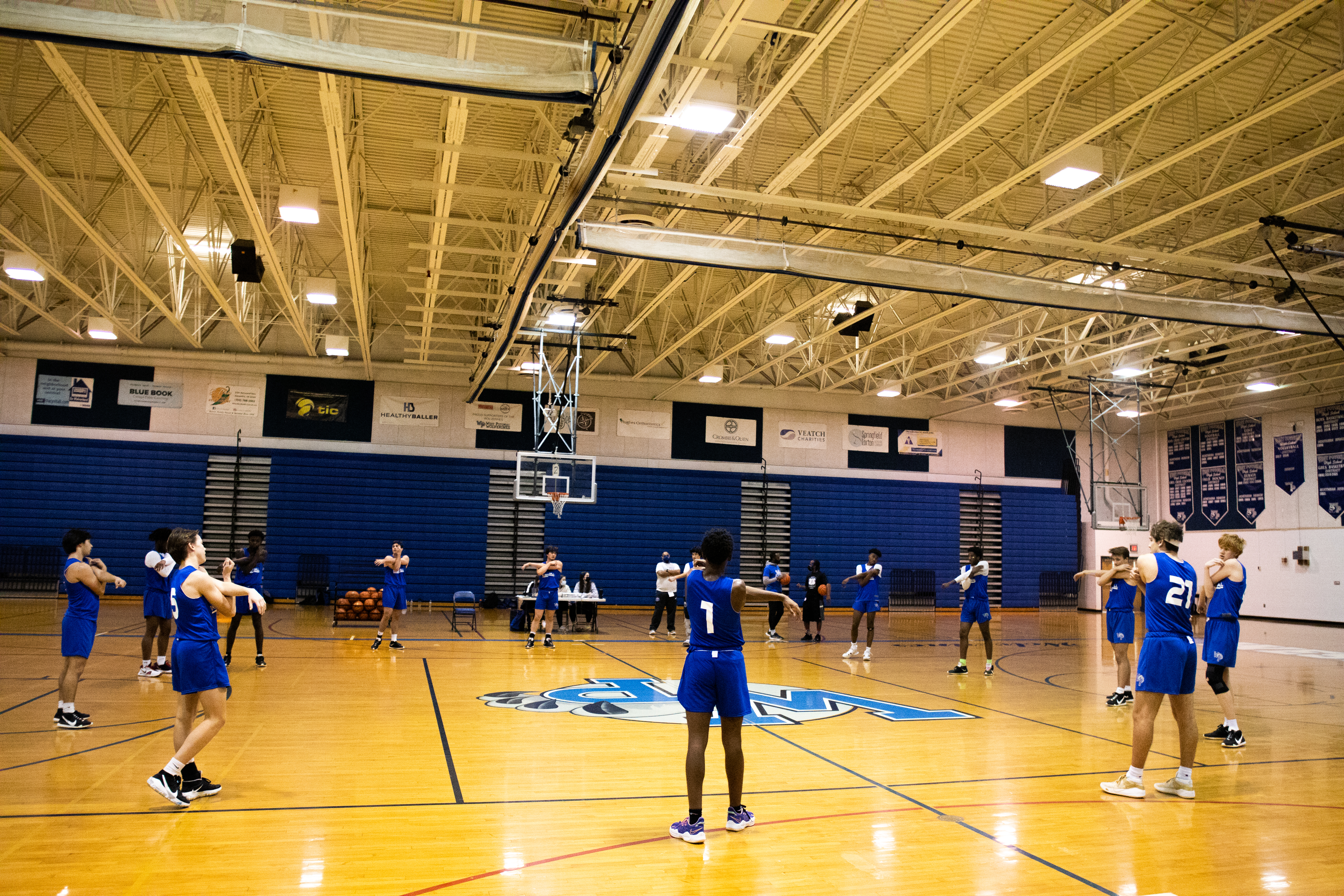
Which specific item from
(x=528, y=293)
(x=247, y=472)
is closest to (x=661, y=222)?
(x=528, y=293)

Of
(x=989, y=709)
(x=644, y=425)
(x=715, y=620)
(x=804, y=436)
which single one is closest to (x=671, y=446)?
(x=644, y=425)

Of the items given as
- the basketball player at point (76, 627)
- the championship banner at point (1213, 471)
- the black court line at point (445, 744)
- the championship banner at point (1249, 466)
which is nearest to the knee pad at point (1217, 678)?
the black court line at point (445, 744)

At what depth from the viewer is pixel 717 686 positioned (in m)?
5.11

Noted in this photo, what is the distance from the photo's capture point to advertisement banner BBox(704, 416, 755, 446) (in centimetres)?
2591

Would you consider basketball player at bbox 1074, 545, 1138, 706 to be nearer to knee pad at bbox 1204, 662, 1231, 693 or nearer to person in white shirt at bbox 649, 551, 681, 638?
knee pad at bbox 1204, 662, 1231, 693

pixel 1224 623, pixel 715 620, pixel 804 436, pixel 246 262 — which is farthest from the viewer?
pixel 804 436

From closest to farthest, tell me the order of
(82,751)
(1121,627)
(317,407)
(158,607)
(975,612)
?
(82,751)
(158,607)
(1121,627)
(975,612)
(317,407)

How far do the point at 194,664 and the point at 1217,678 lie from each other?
8.78 m

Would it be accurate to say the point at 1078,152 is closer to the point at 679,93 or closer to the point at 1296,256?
the point at 679,93

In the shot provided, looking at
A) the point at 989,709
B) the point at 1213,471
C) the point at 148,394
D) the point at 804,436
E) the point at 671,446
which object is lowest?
the point at 989,709

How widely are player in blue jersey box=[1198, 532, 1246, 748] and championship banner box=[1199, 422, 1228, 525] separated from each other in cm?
2103

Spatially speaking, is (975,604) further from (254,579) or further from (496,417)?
(496,417)

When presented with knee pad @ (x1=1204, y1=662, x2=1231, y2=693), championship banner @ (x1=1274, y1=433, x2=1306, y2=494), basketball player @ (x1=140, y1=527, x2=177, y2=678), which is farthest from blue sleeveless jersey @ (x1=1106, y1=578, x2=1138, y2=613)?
championship banner @ (x1=1274, y1=433, x2=1306, y2=494)

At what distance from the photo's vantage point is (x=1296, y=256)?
15719 millimetres
